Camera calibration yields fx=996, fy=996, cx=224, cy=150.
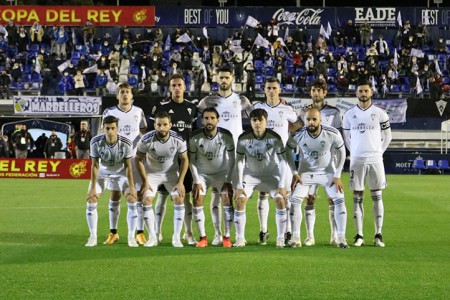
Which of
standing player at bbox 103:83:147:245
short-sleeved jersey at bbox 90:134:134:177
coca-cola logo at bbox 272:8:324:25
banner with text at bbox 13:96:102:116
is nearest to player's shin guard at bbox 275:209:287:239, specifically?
standing player at bbox 103:83:147:245

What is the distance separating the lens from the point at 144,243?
44.3 feet

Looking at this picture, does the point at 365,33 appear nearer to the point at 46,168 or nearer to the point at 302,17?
the point at 302,17

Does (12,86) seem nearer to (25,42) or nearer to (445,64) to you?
(25,42)

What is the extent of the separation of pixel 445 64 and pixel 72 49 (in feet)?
58.0

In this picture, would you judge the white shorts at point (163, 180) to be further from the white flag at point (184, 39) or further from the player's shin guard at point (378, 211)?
the white flag at point (184, 39)

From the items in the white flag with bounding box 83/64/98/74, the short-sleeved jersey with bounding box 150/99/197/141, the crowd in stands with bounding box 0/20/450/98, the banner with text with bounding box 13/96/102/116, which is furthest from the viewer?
the white flag with bounding box 83/64/98/74

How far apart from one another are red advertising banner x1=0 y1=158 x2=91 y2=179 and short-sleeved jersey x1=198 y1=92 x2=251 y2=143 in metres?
20.7

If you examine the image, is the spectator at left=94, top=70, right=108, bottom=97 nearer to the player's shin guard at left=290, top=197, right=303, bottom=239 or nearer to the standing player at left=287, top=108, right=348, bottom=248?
the standing player at left=287, top=108, right=348, bottom=248

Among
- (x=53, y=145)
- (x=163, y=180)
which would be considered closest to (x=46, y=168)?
(x=53, y=145)

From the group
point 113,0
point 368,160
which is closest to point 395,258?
point 368,160

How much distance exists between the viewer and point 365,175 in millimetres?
13930

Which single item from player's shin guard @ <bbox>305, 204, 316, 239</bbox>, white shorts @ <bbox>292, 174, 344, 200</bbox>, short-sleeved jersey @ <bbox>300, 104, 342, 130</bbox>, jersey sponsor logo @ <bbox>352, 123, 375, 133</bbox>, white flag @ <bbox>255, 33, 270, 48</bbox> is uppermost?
white flag @ <bbox>255, 33, 270, 48</bbox>

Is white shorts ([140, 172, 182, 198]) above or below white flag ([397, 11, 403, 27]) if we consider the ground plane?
below

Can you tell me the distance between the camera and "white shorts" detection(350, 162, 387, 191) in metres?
13.9
